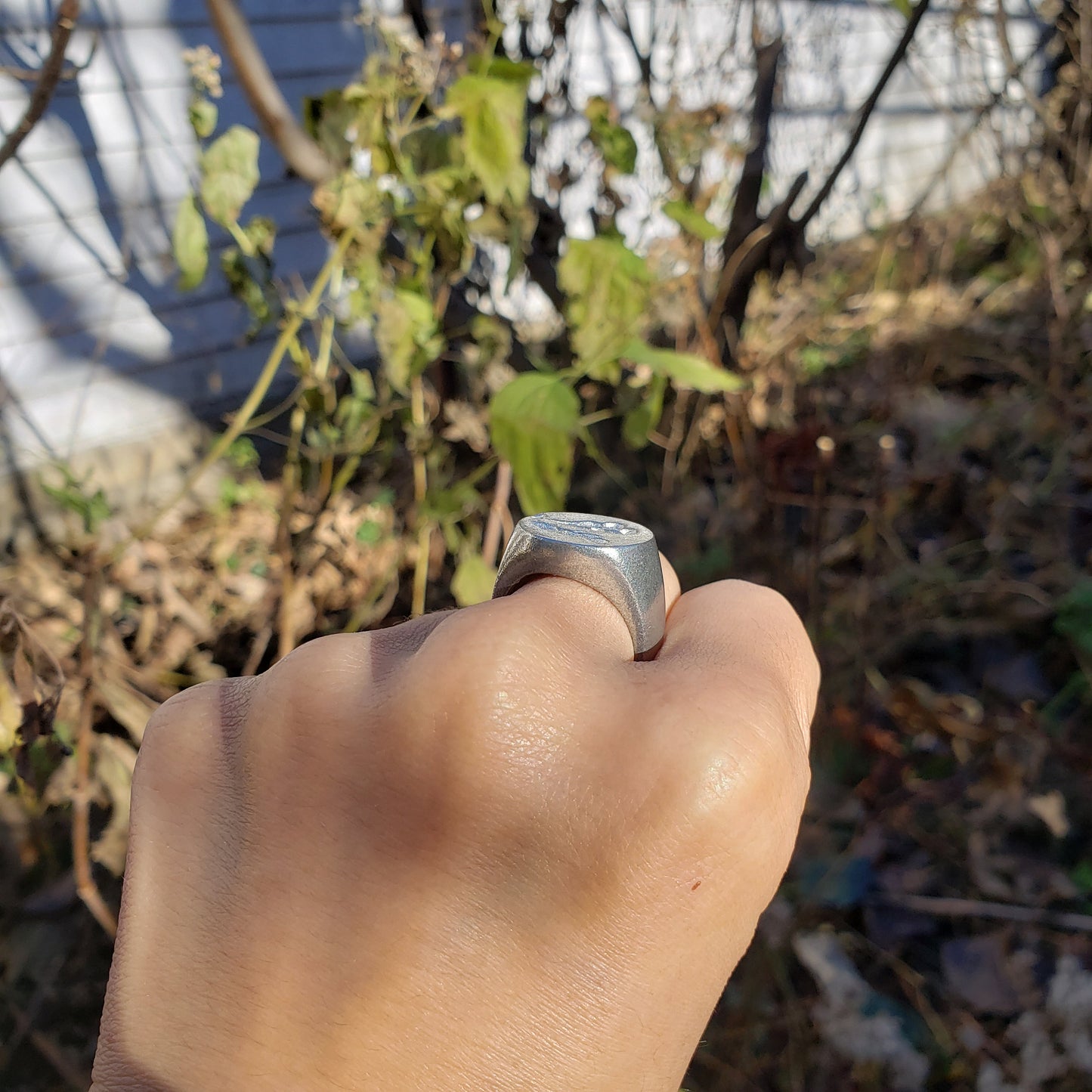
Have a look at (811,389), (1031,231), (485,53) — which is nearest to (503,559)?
(485,53)

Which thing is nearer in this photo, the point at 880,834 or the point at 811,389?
the point at 880,834

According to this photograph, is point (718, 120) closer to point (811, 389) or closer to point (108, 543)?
point (811, 389)

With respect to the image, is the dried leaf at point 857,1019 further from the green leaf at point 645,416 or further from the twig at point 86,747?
the twig at point 86,747

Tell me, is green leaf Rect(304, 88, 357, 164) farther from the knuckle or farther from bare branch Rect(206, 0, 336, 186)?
the knuckle

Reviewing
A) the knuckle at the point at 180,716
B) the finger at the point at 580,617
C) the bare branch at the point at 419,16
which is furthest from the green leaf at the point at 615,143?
the knuckle at the point at 180,716

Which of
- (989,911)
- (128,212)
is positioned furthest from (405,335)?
(128,212)
